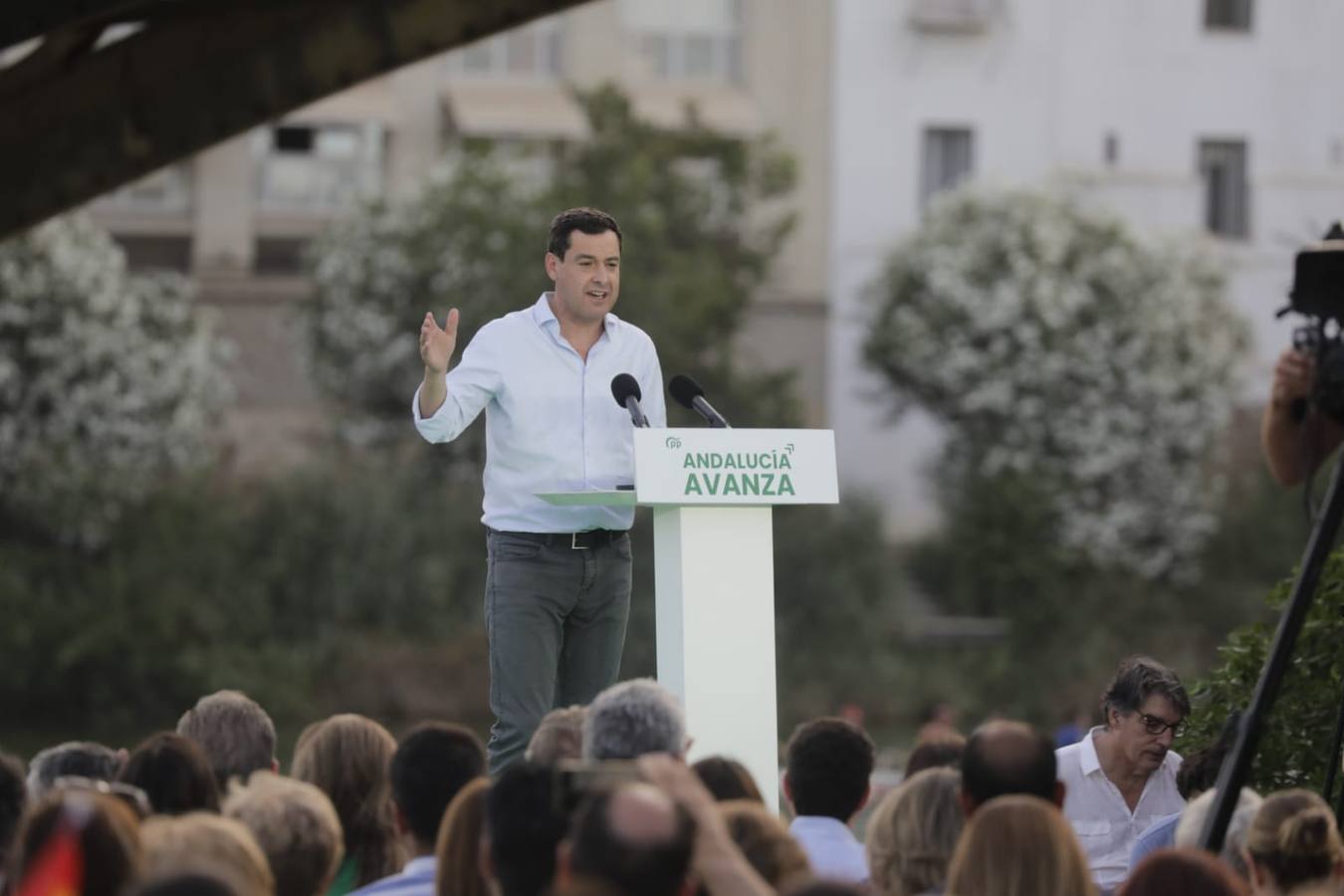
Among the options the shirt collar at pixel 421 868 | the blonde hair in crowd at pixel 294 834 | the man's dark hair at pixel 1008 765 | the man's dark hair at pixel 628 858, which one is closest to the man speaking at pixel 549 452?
the shirt collar at pixel 421 868

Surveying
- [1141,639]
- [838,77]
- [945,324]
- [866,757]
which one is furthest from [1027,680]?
[866,757]

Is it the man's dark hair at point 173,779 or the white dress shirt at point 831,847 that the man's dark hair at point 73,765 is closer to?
the man's dark hair at point 173,779

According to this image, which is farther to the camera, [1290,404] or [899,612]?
[899,612]

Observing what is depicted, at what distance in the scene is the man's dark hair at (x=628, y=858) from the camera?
4.31m

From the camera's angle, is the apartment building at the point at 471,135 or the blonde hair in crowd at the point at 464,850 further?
the apartment building at the point at 471,135

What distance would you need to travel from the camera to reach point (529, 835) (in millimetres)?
4895

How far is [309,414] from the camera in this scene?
3544 cm

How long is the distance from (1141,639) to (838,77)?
402 inches

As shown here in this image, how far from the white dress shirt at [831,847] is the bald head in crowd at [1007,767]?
338 millimetres

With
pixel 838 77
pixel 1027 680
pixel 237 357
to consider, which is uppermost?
pixel 838 77

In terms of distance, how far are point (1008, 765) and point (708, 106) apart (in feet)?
103

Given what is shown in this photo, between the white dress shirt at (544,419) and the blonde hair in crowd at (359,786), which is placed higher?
the white dress shirt at (544,419)

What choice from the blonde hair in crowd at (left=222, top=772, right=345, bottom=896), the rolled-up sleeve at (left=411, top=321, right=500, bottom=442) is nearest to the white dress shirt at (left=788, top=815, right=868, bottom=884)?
the blonde hair in crowd at (left=222, top=772, right=345, bottom=896)

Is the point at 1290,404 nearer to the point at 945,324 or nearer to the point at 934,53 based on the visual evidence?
the point at 945,324
